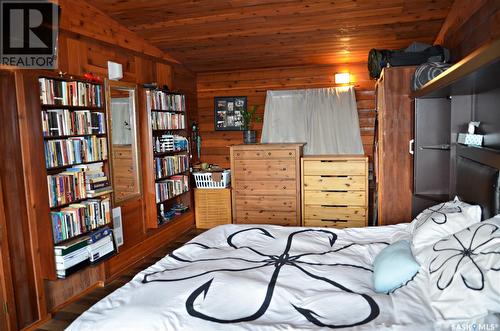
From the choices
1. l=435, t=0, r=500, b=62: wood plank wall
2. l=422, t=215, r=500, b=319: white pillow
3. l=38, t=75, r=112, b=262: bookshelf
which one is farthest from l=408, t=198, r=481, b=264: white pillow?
l=38, t=75, r=112, b=262: bookshelf

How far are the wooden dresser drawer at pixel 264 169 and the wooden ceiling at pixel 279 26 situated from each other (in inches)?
49.4

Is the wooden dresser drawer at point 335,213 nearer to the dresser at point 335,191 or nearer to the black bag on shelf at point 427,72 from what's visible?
the dresser at point 335,191

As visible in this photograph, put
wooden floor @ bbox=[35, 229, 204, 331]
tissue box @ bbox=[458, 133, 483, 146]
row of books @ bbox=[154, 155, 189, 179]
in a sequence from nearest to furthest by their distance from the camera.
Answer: tissue box @ bbox=[458, 133, 483, 146] < wooden floor @ bbox=[35, 229, 204, 331] < row of books @ bbox=[154, 155, 189, 179]

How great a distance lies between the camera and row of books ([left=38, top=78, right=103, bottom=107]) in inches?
104

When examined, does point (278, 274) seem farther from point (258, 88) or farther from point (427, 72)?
point (258, 88)

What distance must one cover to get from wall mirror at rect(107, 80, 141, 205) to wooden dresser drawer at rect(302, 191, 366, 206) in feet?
6.30

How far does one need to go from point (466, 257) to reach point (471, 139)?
90 centimetres

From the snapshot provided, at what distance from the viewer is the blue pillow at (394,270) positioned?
158 cm

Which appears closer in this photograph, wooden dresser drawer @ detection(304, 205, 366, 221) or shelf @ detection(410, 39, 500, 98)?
shelf @ detection(410, 39, 500, 98)

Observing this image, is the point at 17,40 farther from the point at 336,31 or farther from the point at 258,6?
the point at 336,31

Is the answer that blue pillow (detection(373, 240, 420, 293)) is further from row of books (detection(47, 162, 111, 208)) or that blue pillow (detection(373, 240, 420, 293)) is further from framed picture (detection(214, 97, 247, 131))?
framed picture (detection(214, 97, 247, 131))

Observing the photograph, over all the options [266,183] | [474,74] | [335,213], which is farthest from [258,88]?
[474,74]

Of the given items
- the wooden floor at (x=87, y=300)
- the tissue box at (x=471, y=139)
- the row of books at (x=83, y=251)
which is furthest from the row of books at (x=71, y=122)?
the tissue box at (x=471, y=139)

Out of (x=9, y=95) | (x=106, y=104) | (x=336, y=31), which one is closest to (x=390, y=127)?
(x=336, y=31)
